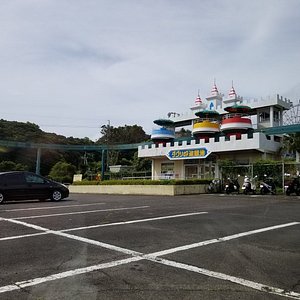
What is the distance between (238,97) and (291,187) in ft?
97.8

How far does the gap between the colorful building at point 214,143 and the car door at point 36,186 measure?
53.3 feet

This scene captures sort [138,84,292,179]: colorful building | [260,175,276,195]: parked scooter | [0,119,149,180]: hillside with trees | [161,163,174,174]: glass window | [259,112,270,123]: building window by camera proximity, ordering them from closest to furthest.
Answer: [260,175,276,195]: parked scooter < [138,84,292,179]: colorful building < [161,163,174,174]: glass window < [259,112,270,123]: building window < [0,119,149,180]: hillside with trees

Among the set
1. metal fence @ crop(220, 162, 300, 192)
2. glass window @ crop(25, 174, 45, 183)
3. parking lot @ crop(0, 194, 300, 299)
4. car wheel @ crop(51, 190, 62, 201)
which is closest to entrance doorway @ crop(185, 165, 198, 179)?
metal fence @ crop(220, 162, 300, 192)

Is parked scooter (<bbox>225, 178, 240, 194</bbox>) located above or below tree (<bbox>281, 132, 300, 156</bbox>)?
below

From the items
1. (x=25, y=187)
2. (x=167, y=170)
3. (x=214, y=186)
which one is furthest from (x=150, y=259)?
(x=167, y=170)

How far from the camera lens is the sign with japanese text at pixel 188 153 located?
1425 inches

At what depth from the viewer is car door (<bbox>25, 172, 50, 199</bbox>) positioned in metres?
17.2

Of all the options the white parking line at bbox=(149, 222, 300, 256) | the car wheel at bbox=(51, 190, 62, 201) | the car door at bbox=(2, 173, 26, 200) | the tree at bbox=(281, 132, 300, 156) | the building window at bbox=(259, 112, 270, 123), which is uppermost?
the building window at bbox=(259, 112, 270, 123)

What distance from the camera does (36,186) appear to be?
1738cm

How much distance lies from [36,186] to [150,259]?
12.4 m

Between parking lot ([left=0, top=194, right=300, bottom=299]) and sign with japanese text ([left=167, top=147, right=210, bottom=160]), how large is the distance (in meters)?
25.6

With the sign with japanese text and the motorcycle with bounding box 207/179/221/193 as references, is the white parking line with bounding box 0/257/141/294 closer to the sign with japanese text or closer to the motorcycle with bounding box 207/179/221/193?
the motorcycle with bounding box 207/179/221/193

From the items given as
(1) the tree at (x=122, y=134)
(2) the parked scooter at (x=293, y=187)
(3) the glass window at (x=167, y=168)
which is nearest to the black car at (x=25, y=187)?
(2) the parked scooter at (x=293, y=187)

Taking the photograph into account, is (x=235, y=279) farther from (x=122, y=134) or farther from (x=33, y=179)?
(x=122, y=134)
